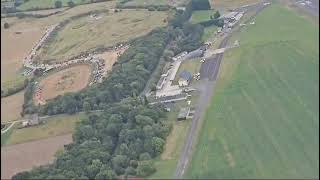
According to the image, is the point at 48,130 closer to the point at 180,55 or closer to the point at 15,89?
→ the point at 15,89

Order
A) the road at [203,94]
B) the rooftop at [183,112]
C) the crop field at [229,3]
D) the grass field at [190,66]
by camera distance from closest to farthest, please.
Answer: the road at [203,94], the rooftop at [183,112], the grass field at [190,66], the crop field at [229,3]

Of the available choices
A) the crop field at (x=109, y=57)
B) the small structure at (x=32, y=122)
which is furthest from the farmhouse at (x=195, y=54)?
the small structure at (x=32, y=122)

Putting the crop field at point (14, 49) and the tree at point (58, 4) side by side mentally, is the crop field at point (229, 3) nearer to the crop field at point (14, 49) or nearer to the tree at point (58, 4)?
the tree at point (58, 4)

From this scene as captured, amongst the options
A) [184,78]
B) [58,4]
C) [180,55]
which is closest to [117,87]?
[184,78]

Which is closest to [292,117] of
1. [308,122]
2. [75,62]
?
[308,122]

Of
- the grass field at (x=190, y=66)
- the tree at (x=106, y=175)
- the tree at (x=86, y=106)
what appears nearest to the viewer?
the tree at (x=106, y=175)

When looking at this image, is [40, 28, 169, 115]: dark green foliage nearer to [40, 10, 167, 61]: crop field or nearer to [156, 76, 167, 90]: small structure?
[156, 76, 167, 90]: small structure

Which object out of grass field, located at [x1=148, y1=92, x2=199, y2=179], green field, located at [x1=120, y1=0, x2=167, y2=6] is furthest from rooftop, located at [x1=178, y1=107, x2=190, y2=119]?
green field, located at [x1=120, y1=0, x2=167, y2=6]

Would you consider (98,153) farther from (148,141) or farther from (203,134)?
(203,134)
